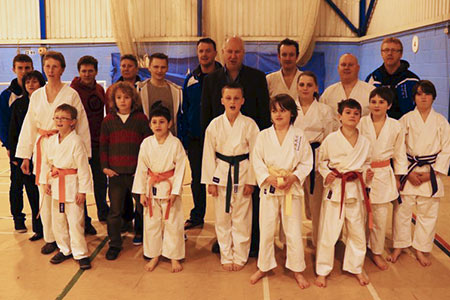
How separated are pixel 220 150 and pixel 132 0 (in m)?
6.83

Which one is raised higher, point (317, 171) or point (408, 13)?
point (408, 13)

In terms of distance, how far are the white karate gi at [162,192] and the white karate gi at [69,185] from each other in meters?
0.43

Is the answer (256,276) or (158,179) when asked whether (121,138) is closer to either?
(158,179)

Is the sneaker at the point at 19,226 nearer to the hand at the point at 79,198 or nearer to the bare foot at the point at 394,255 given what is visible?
the hand at the point at 79,198

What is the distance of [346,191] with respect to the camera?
3305 millimetres

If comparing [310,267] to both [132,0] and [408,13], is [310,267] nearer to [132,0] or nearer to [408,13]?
[408,13]

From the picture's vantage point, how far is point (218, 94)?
3.77 m

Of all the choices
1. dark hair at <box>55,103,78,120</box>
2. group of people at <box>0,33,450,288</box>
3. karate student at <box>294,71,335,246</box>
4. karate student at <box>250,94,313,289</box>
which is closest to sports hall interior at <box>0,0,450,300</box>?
group of people at <box>0,33,450,288</box>

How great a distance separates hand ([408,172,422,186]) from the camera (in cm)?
365

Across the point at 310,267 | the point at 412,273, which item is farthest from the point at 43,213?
the point at 412,273

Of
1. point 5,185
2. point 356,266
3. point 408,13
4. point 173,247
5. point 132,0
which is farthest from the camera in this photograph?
point 132,0

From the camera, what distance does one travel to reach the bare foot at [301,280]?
327 centimetres

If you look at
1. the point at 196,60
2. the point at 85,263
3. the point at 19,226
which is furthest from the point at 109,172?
the point at 196,60

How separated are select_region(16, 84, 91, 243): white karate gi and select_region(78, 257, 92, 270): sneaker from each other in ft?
1.41
